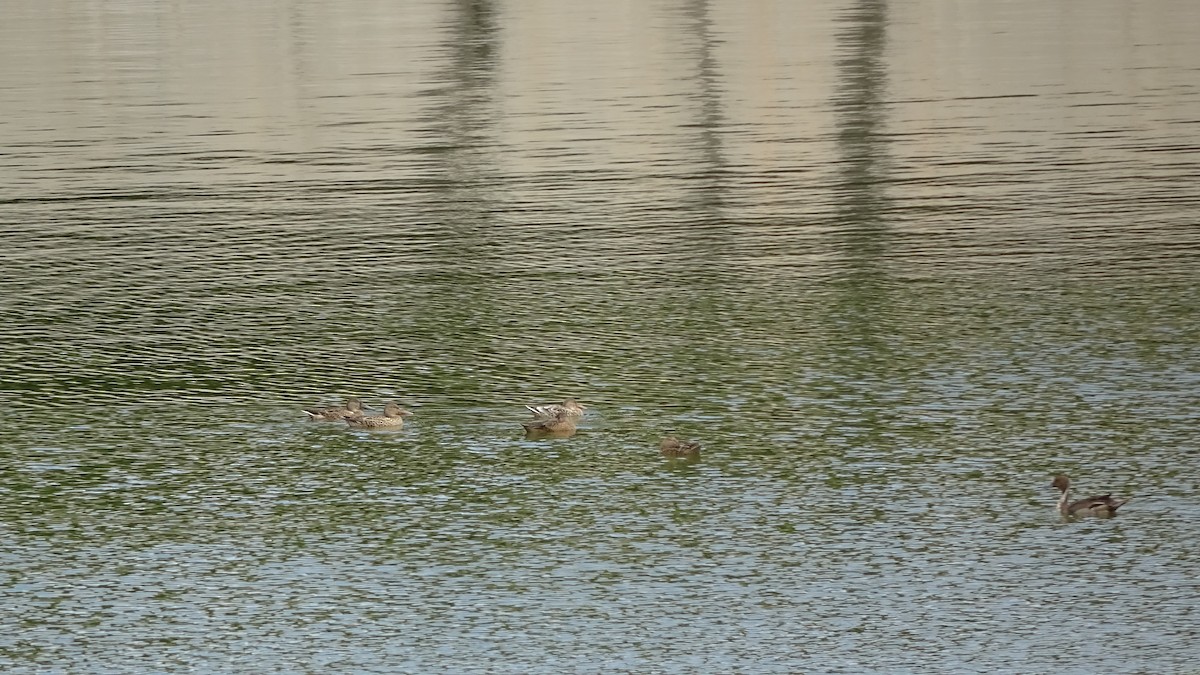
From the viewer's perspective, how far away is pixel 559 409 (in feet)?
66.7

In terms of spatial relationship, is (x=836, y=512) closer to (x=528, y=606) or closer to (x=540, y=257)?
(x=528, y=606)

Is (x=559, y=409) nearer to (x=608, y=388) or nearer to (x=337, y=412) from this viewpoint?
(x=608, y=388)

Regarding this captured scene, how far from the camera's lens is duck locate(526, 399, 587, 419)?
2034cm

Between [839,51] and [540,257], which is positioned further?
[839,51]

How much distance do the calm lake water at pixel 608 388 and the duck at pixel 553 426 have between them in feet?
0.48

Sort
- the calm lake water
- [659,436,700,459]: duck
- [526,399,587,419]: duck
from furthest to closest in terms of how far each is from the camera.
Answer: [526,399,587,419]: duck → [659,436,700,459]: duck → the calm lake water

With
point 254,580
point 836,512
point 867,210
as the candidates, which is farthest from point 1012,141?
point 254,580

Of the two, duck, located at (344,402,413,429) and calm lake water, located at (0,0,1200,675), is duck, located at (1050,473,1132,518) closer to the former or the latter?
calm lake water, located at (0,0,1200,675)

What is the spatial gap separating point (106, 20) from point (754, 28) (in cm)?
3370

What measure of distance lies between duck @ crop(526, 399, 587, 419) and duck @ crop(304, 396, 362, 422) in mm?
1738

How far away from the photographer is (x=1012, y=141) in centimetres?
4325

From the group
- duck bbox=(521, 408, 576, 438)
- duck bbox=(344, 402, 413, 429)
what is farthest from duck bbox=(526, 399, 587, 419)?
duck bbox=(344, 402, 413, 429)

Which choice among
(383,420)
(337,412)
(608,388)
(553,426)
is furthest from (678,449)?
(337,412)

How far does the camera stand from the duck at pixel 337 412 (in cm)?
2094
